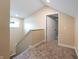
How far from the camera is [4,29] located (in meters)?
2.11

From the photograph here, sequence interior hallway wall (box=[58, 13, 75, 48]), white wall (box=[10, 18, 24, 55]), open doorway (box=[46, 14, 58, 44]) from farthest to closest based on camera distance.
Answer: white wall (box=[10, 18, 24, 55]) < open doorway (box=[46, 14, 58, 44]) < interior hallway wall (box=[58, 13, 75, 48])

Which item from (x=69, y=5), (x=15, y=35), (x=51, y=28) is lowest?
(x=15, y=35)

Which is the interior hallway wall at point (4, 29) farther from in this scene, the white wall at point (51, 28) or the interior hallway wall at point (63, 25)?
the white wall at point (51, 28)

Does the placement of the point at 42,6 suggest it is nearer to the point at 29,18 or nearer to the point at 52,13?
the point at 52,13

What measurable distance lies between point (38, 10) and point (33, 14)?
563mm

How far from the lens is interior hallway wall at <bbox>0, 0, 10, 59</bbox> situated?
206 centimetres

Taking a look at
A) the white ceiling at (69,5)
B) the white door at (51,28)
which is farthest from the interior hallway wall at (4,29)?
the white door at (51,28)

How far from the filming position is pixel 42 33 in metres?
7.21

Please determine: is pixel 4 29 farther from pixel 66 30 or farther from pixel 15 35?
pixel 15 35

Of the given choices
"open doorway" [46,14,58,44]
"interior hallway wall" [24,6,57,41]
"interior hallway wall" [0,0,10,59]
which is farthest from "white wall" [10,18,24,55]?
"interior hallway wall" [0,0,10,59]

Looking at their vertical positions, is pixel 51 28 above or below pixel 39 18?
below

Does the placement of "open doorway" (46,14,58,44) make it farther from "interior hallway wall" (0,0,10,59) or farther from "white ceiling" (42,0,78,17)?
"interior hallway wall" (0,0,10,59)

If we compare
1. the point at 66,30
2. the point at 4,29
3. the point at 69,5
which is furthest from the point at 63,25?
the point at 4,29

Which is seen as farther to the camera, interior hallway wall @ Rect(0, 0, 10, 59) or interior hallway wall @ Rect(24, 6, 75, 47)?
interior hallway wall @ Rect(24, 6, 75, 47)
